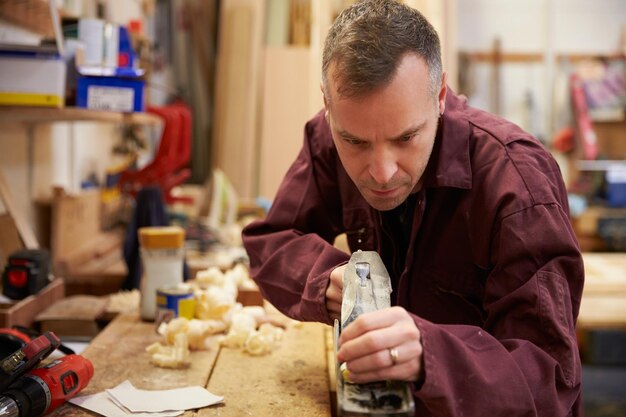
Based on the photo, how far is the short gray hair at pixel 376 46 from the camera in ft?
4.62

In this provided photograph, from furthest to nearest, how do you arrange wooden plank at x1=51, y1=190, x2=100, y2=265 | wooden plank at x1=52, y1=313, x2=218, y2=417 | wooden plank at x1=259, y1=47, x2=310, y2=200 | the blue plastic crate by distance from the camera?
wooden plank at x1=259, y1=47, x2=310, y2=200
wooden plank at x1=51, y1=190, x2=100, y2=265
the blue plastic crate
wooden plank at x1=52, y1=313, x2=218, y2=417

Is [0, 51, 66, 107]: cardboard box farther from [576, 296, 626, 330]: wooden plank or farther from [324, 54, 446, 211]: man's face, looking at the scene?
[576, 296, 626, 330]: wooden plank

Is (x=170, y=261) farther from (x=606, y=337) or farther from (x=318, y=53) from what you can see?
(x=606, y=337)

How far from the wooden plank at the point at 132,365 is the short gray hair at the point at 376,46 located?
77 centimetres

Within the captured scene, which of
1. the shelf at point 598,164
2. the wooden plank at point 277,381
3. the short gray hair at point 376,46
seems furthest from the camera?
the shelf at point 598,164

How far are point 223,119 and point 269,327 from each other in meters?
3.51

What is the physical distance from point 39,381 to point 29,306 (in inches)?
32.8

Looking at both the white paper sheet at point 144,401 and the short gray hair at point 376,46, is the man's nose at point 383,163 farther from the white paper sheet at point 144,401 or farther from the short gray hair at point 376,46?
the white paper sheet at point 144,401

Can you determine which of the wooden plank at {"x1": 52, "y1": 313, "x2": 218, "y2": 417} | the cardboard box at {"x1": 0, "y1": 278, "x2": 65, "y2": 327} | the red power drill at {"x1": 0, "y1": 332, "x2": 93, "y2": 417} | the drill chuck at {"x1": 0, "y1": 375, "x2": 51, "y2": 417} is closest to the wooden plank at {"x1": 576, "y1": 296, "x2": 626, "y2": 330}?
the wooden plank at {"x1": 52, "y1": 313, "x2": 218, "y2": 417}

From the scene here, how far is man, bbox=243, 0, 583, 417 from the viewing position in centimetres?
127

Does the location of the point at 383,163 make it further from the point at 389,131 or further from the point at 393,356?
the point at 393,356

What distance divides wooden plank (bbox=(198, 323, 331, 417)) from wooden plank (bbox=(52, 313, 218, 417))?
0.05 metres

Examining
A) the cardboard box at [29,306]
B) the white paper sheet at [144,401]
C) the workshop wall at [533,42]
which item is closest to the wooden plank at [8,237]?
the cardboard box at [29,306]

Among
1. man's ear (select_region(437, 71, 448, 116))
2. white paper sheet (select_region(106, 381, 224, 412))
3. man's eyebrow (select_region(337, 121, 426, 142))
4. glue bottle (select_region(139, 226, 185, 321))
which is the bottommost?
white paper sheet (select_region(106, 381, 224, 412))
